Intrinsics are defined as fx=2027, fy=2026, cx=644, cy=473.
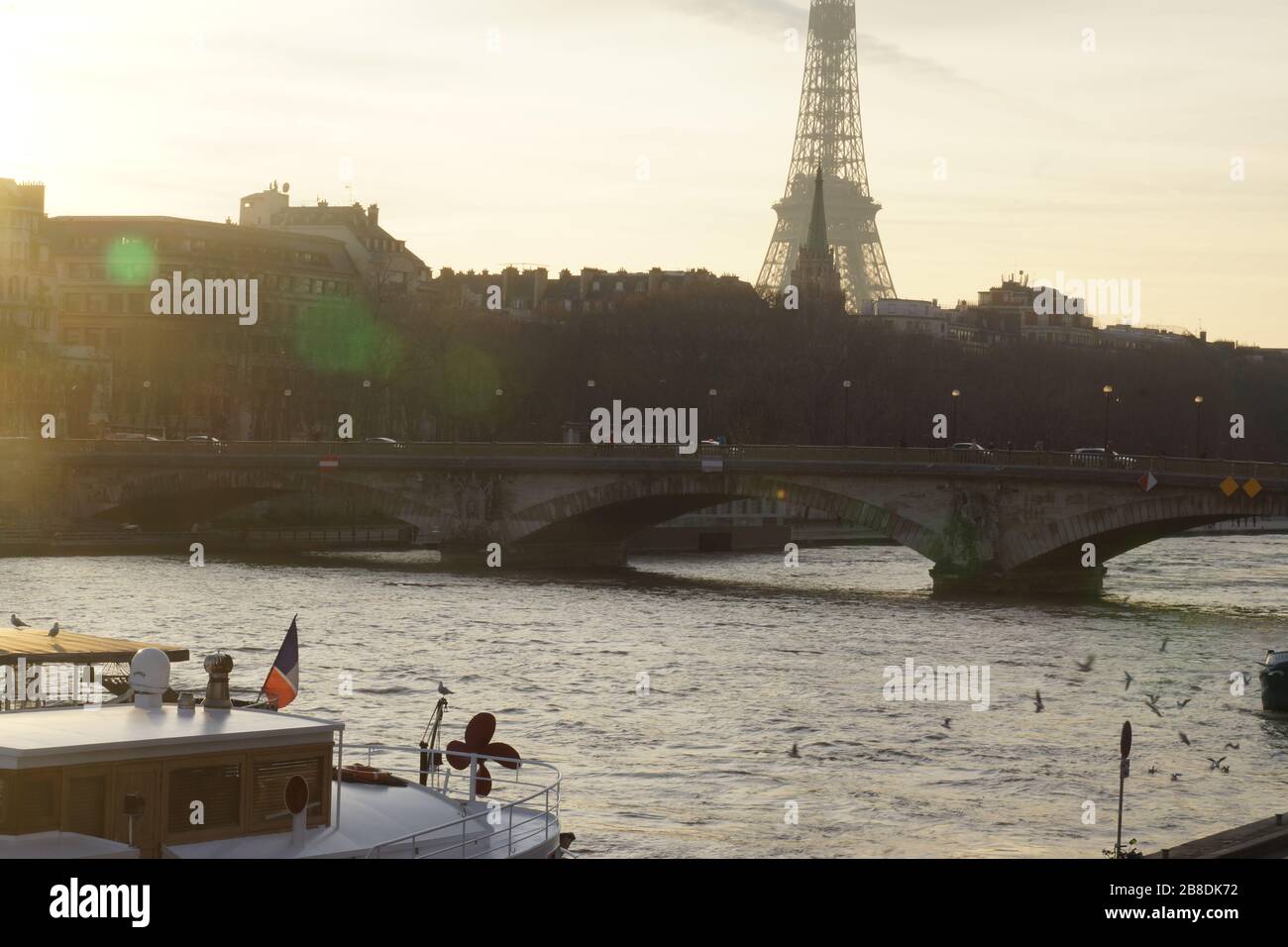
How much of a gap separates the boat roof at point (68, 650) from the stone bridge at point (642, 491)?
1573 inches

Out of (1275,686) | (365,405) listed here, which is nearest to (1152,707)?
(1275,686)

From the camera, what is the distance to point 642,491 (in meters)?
69.1

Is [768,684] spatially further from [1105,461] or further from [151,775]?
[151,775]

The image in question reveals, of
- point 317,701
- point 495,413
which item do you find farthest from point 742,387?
point 317,701

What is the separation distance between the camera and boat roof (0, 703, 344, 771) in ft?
50.4

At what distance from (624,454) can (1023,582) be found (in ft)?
48.6

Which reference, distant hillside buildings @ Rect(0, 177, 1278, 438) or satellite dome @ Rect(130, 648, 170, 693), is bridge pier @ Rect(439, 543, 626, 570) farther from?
satellite dome @ Rect(130, 648, 170, 693)

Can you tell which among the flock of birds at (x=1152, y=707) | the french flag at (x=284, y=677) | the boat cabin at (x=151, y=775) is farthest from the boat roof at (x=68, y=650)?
the flock of birds at (x=1152, y=707)

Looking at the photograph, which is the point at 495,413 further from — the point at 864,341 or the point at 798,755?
the point at 798,755

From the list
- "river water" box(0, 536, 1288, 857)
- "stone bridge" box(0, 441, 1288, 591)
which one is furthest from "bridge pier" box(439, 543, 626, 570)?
"river water" box(0, 536, 1288, 857)

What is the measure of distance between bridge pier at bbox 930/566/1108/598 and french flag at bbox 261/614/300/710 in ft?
137

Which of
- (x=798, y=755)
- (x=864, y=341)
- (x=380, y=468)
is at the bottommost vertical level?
(x=798, y=755)
